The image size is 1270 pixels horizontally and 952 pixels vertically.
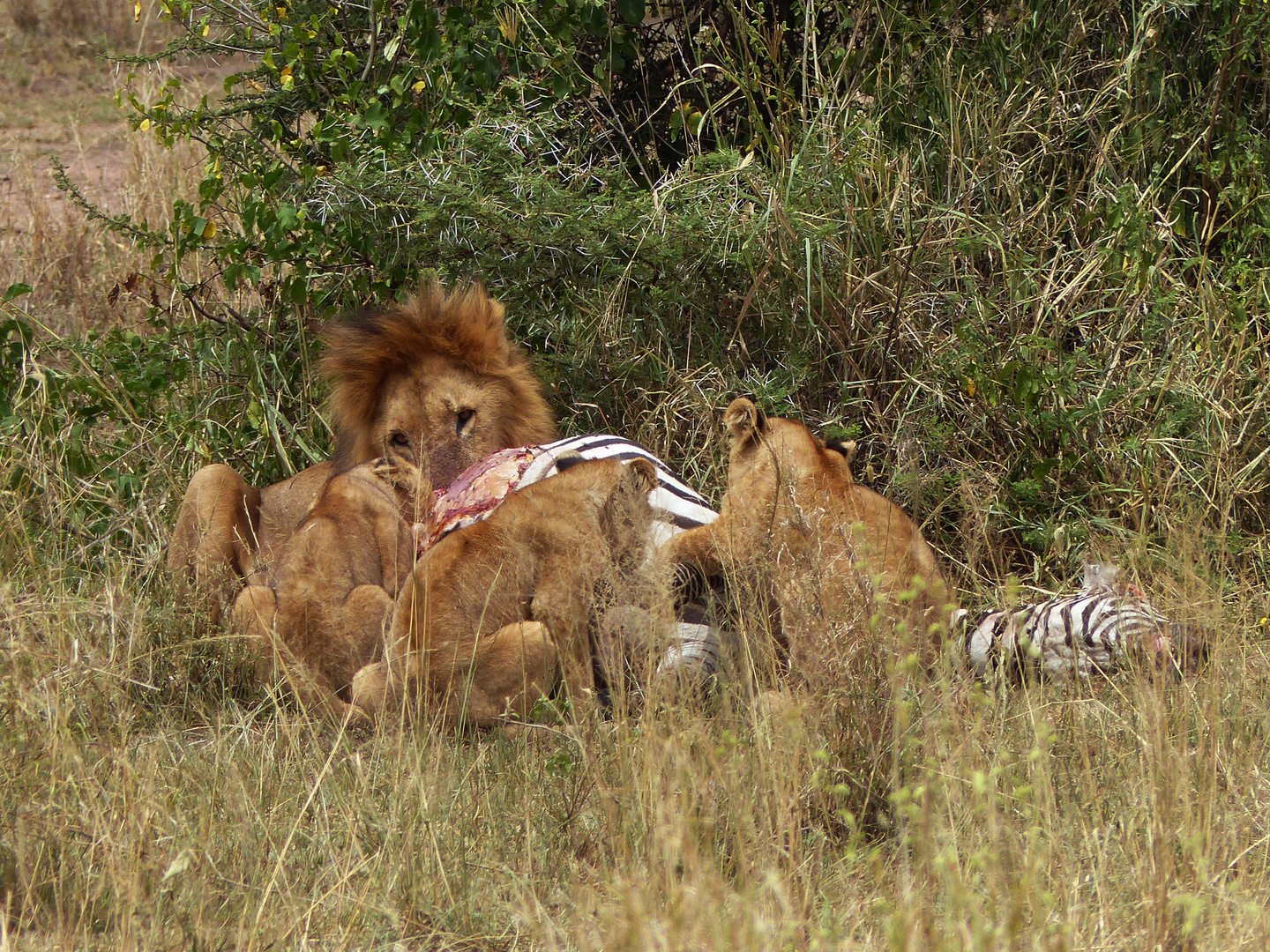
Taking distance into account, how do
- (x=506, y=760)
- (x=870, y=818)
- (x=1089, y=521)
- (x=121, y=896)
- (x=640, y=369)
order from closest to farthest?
(x=121, y=896), (x=870, y=818), (x=506, y=760), (x=1089, y=521), (x=640, y=369)

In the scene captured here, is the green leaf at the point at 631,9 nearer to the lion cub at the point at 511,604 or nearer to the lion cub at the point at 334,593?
the lion cub at the point at 334,593

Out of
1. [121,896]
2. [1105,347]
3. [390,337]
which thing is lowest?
[121,896]

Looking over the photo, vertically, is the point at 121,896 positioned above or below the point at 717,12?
below

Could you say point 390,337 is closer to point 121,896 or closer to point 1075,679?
point 121,896

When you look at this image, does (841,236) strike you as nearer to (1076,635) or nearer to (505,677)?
(1076,635)

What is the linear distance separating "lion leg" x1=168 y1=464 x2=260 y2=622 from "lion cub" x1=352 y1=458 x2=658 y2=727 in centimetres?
98

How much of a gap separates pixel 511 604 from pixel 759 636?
0.71 m

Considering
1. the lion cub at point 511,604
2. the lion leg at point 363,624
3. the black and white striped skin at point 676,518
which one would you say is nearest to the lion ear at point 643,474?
the lion cub at point 511,604

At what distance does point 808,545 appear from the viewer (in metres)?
3.47

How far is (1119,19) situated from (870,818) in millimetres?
4080

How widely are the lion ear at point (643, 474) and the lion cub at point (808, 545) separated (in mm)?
193

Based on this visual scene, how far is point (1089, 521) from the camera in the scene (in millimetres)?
4770

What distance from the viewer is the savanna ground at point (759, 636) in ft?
8.82

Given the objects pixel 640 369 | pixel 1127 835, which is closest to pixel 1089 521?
pixel 640 369
